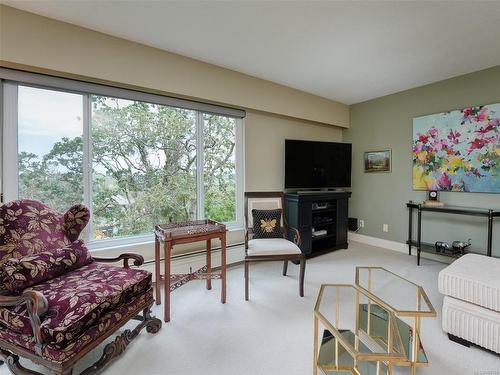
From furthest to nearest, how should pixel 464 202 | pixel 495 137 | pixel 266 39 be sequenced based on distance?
pixel 464 202, pixel 495 137, pixel 266 39

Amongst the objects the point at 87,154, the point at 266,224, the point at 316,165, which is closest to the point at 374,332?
the point at 266,224

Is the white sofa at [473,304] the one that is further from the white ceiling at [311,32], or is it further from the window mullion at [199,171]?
the window mullion at [199,171]

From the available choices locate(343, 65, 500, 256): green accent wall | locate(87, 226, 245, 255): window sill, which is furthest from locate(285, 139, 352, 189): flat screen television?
locate(87, 226, 245, 255): window sill

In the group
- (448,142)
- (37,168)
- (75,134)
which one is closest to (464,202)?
(448,142)

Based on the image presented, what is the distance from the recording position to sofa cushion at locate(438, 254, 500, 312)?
1436mm

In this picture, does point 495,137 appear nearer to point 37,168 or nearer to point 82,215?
point 82,215

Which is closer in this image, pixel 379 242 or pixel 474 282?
pixel 474 282

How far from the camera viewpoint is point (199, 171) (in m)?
2.83

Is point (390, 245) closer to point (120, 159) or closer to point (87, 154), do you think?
point (120, 159)

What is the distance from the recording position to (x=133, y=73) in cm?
218

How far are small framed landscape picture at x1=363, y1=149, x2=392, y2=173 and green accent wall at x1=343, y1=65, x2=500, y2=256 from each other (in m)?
0.07

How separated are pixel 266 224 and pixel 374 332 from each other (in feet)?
4.70

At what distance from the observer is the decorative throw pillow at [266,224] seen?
Result: 2656 mm

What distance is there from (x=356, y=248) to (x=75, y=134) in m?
3.87
